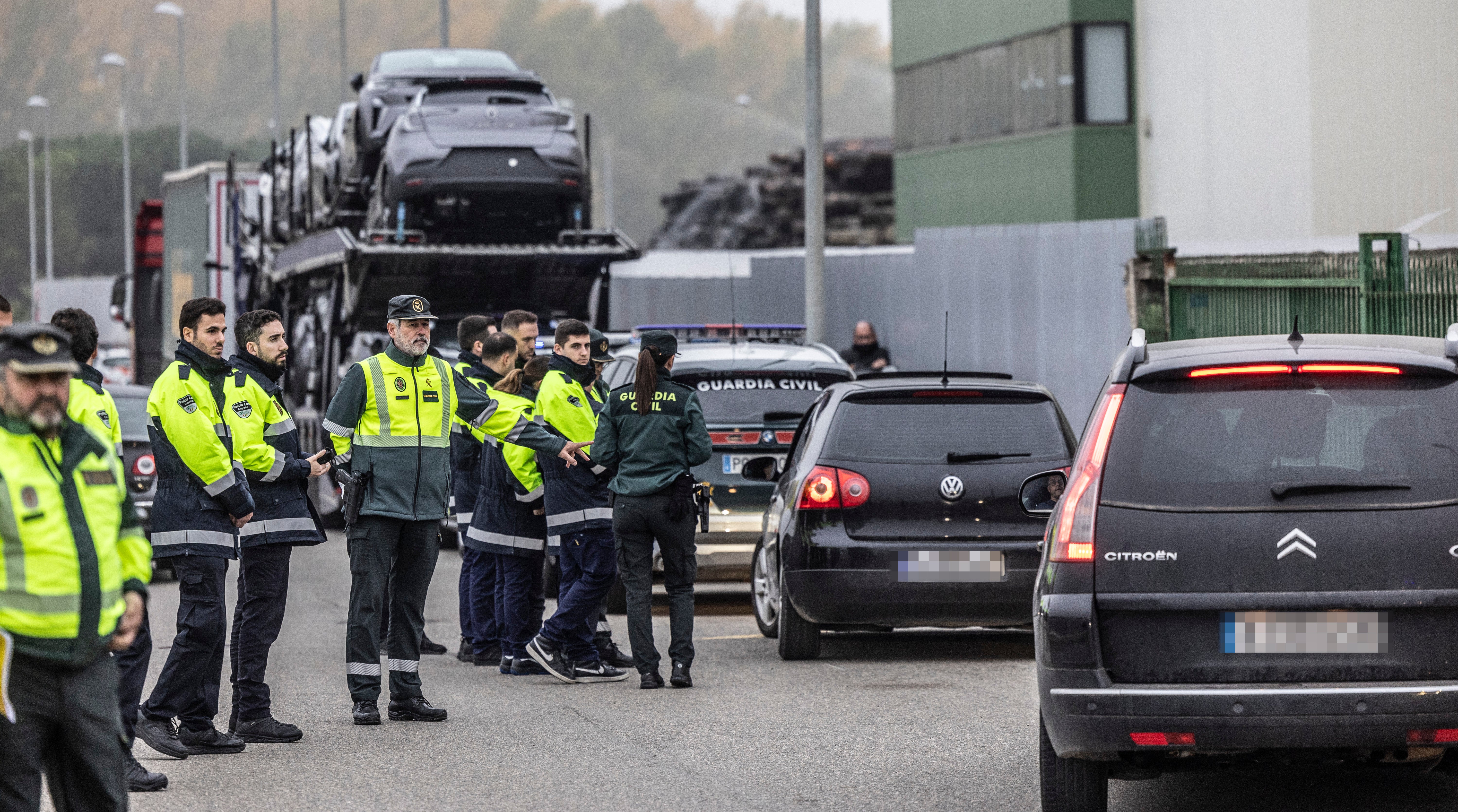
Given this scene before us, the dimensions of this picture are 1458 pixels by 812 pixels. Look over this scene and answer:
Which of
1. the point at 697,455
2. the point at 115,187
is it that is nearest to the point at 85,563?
the point at 697,455

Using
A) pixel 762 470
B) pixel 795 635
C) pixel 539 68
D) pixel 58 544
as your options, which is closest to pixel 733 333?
pixel 762 470

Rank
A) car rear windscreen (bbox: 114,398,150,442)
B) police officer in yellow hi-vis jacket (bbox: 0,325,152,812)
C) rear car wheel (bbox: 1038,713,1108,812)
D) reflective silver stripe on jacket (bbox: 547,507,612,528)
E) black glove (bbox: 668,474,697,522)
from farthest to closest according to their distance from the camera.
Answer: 1. car rear windscreen (bbox: 114,398,150,442)
2. reflective silver stripe on jacket (bbox: 547,507,612,528)
3. black glove (bbox: 668,474,697,522)
4. rear car wheel (bbox: 1038,713,1108,812)
5. police officer in yellow hi-vis jacket (bbox: 0,325,152,812)

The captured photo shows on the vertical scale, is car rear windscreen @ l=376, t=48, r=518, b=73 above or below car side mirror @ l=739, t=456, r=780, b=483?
above

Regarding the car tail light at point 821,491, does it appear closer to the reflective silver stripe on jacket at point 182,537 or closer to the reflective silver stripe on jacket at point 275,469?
the reflective silver stripe on jacket at point 275,469

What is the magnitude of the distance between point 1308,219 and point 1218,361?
2281 centimetres

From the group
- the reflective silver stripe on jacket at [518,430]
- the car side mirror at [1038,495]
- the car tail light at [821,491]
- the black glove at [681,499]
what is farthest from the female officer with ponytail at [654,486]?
the car side mirror at [1038,495]

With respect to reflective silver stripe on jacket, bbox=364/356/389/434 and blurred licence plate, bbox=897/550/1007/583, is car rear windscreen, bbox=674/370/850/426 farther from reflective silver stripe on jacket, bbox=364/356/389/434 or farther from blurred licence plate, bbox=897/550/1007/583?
reflective silver stripe on jacket, bbox=364/356/389/434

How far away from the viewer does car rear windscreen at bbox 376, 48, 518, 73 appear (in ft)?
71.3

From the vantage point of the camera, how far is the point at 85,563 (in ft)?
16.8

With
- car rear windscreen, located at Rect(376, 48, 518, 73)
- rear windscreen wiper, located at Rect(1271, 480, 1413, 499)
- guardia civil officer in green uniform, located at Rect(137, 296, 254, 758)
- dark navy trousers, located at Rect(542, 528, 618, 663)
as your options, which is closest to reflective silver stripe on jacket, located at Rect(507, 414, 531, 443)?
dark navy trousers, located at Rect(542, 528, 618, 663)

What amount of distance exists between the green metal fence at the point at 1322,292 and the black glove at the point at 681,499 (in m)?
4.30

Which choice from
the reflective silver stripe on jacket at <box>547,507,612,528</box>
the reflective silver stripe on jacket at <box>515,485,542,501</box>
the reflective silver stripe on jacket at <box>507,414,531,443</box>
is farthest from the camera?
the reflective silver stripe on jacket at <box>515,485,542,501</box>

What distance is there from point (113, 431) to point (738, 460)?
5.41 metres

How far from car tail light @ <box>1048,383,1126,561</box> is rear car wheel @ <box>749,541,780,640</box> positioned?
4947 millimetres
